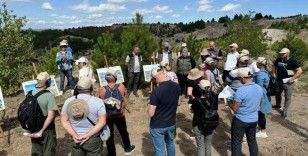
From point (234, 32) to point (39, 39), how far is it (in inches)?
996

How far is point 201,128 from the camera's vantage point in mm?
6496

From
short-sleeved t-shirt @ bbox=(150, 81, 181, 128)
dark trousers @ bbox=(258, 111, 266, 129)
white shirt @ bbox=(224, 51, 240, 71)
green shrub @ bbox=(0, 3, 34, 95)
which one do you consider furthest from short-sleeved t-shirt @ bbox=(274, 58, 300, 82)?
green shrub @ bbox=(0, 3, 34, 95)

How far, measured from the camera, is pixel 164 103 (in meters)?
6.17

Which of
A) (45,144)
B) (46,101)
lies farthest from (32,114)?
(45,144)

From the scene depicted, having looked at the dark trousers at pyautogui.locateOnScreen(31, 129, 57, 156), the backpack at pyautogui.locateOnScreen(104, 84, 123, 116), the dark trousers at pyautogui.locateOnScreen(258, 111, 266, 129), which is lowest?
the dark trousers at pyautogui.locateOnScreen(258, 111, 266, 129)

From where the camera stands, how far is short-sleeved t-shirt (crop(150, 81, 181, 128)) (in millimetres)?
6082

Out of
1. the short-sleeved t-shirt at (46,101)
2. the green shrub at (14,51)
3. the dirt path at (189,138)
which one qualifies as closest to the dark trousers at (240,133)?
the dirt path at (189,138)

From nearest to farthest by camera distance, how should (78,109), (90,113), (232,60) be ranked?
(78,109) < (90,113) < (232,60)

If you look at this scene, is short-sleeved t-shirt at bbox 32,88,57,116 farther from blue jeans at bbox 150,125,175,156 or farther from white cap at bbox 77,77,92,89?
blue jeans at bbox 150,125,175,156

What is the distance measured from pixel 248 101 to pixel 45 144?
10.8 ft

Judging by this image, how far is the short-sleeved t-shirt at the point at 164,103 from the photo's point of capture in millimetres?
6082

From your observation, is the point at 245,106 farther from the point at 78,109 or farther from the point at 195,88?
the point at 78,109

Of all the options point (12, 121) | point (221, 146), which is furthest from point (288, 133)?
point (12, 121)

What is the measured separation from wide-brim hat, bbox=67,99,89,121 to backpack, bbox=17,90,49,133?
93 centimetres
